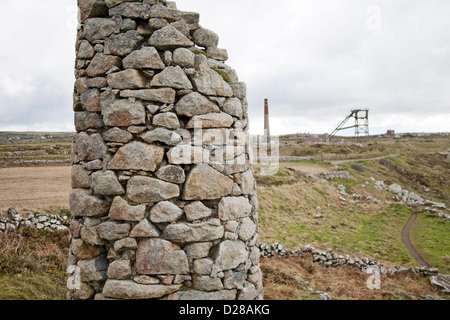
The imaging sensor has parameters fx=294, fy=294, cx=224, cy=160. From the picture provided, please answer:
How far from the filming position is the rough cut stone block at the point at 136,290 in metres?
4.25

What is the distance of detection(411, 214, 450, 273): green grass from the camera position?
13633mm

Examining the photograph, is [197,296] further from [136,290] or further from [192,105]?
[192,105]

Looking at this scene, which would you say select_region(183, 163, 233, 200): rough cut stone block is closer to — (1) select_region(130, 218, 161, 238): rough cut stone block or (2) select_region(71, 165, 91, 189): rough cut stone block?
(1) select_region(130, 218, 161, 238): rough cut stone block

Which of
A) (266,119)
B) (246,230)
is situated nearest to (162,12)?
(246,230)

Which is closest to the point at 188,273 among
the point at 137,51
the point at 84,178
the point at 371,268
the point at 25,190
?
the point at 84,178

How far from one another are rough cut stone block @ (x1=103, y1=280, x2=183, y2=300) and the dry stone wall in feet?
0.05

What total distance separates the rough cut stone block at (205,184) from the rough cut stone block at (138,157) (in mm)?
563

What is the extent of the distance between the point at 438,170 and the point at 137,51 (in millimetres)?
53025

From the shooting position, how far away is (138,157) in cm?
434

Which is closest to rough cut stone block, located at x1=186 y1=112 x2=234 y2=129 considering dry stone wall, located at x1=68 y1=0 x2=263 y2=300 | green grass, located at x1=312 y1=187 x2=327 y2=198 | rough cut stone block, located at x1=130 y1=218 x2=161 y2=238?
dry stone wall, located at x1=68 y1=0 x2=263 y2=300
